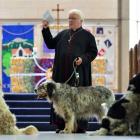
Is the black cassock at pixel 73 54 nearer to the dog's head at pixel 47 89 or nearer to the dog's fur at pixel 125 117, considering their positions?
the dog's head at pixel 47 89

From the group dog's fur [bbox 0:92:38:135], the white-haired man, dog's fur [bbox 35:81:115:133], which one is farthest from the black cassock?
dog's fur [bbox 0:92:38:135]

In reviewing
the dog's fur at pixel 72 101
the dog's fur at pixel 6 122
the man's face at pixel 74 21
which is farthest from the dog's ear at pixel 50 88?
the man's face at pixel 74 21

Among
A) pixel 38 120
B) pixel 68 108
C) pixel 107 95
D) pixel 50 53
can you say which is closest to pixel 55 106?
pixel 68 108

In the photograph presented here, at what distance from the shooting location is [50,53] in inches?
621

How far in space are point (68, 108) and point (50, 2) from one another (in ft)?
32.4

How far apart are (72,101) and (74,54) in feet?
1.95

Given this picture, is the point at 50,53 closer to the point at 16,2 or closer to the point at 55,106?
the point at 16,2

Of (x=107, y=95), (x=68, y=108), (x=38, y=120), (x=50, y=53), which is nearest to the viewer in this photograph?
(x=68, y=108)

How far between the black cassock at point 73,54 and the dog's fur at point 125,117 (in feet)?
2.62

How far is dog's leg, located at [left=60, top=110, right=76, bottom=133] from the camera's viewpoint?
6562 millimetres

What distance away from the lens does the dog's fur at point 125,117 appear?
6.14 m

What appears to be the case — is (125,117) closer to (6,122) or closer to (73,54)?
(73,54)

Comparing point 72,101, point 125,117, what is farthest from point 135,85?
point 72,101

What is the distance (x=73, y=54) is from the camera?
269 inches
